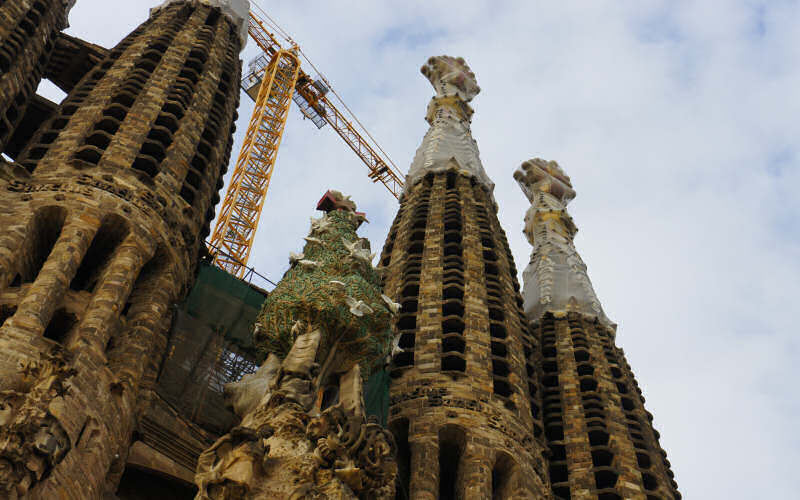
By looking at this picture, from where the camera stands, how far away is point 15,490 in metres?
16.6

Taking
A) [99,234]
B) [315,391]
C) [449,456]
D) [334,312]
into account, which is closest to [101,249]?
[99,234]

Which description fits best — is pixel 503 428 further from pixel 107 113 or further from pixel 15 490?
pixel 15 490

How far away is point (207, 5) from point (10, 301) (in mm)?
20158

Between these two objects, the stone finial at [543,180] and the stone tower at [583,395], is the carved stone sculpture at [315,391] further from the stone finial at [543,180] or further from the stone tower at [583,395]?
the stone finial at [543,180]

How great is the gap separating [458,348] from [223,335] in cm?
721

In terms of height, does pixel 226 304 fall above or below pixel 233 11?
below

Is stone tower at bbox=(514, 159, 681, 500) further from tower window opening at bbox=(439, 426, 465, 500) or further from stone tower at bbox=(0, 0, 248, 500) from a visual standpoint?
stone tower at bbox=(0, 0, 248, 500)

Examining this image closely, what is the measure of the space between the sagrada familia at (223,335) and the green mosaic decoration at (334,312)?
5cm

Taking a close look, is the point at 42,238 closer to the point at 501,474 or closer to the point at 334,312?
the point at 334,312

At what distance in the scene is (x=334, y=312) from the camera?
24.4 metres

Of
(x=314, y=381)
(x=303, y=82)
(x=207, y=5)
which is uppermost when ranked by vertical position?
(x=303, y=82)

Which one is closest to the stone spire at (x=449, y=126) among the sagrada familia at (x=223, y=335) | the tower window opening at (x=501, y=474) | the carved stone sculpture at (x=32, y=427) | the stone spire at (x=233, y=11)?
the sagrada familia at (x=223, y=335)

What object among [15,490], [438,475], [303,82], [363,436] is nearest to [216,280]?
[438,475]

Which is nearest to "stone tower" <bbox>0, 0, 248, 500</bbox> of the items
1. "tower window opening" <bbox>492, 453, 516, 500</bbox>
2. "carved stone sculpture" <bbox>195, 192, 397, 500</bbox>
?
"carved stone sculpture" <bbox>195, 192, 397, 500</bbox>
